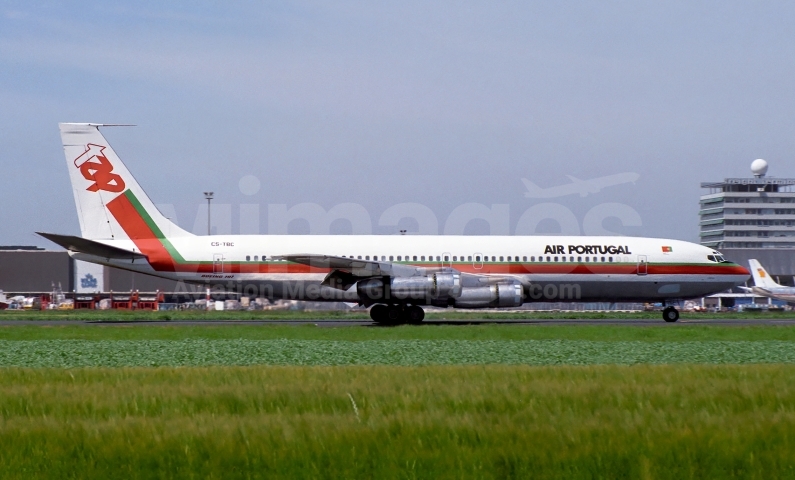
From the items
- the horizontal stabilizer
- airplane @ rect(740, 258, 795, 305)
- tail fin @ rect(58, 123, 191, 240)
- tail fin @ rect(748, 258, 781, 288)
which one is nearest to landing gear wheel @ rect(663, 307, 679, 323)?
tail fin @ rect(58, 123, 191, 240)

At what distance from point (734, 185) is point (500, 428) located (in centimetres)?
18807

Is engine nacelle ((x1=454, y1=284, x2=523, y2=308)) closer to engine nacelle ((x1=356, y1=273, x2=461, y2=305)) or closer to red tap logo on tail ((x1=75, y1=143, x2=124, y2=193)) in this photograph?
engine nacelle ((x1=356, y1=273, x2=461, y2=305))

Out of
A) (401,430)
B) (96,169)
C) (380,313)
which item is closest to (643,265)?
(380,313)

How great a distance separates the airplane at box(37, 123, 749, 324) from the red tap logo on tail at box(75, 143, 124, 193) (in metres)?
0.04

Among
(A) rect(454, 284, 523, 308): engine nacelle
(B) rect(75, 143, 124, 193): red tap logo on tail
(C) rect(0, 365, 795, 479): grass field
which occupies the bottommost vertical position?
(C) rect(0, 365, 795, 479): grass field

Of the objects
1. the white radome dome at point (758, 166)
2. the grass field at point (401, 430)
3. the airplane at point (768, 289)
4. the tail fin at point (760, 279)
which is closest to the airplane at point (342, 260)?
the grass field at point (401, 430)

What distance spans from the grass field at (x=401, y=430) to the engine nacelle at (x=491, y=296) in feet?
71.7

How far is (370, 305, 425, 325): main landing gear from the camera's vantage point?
3697cm

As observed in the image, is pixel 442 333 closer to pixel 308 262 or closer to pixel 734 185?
Answer: pixel 308 262

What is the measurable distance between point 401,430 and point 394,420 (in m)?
0.38

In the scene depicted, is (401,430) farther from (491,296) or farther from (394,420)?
(491,296)

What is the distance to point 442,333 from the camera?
98.6ft

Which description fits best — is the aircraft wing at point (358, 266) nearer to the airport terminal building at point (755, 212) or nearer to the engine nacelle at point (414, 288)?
the engine nacelle at point (414, 288)

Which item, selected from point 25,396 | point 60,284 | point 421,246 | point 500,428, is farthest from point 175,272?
point 60,284
